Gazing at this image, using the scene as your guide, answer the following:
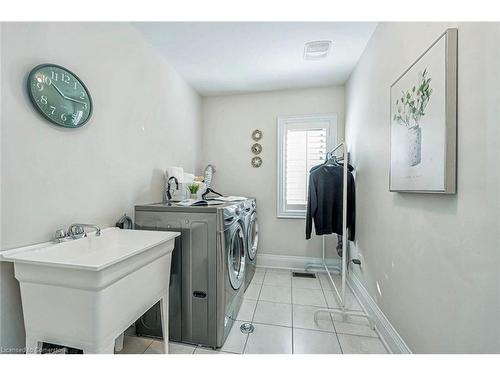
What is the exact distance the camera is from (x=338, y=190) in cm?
219

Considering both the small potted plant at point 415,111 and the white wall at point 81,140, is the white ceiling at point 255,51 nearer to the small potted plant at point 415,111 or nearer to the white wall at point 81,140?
the white wall at point 81,140

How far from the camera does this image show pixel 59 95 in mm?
1145

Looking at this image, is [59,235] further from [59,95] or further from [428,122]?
[428,122]

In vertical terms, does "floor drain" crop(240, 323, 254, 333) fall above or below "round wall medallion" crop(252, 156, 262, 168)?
below

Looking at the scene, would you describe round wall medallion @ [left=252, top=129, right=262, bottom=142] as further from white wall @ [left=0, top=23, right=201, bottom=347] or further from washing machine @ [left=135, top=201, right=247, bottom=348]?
washing machine @ [left=135, top=201, right=247, bottom=348]

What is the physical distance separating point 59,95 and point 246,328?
1995mm

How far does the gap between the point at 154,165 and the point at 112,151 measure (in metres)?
0.49

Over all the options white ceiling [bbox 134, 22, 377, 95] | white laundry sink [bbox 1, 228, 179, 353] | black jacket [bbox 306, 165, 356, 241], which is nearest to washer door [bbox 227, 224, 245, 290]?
white laundry sink [bbox 1, 228, 179, 353]

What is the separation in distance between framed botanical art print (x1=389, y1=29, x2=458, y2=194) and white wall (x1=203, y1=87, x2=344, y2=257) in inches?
62.8

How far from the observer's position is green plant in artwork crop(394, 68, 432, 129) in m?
1.06

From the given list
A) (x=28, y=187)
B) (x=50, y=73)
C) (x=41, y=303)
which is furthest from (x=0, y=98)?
(x=41, y=303)

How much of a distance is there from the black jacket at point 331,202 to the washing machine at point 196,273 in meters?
1.11
